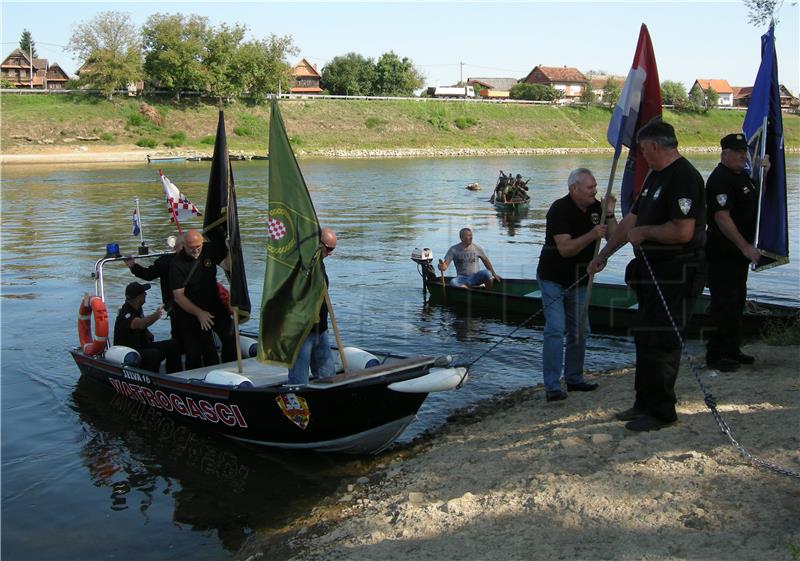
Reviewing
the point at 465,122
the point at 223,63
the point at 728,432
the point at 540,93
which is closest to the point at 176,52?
the point at 223,63

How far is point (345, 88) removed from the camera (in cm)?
11531

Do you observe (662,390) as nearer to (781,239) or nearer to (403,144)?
(781,239)

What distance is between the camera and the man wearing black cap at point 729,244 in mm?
7328

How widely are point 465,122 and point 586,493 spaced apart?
296 feet

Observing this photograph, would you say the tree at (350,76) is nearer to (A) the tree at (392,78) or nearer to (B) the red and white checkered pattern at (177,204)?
(A) the tree at (392,78)

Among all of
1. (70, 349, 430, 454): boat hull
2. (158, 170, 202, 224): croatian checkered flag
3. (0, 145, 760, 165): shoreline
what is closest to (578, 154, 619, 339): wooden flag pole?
(70, 349, 430, 454): boat hull

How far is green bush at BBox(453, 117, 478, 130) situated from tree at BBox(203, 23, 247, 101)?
2540 cm

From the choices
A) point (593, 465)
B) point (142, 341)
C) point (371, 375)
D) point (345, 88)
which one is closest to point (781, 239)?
point (593, 465)

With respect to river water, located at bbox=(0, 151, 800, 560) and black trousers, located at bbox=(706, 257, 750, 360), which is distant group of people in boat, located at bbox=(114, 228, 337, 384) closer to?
river water, located at bbox=(0, 151, 800, 560)

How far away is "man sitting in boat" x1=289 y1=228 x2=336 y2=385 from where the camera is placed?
7.12 metres

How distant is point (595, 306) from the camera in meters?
12.2

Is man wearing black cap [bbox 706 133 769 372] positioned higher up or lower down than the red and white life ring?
higher up

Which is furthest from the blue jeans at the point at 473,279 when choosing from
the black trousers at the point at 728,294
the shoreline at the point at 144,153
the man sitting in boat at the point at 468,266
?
the shoreline at the point at 144,153

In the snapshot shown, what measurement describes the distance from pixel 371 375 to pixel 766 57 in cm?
558
